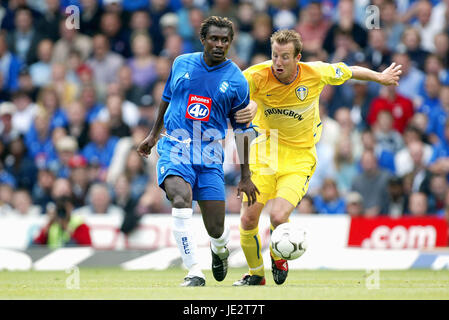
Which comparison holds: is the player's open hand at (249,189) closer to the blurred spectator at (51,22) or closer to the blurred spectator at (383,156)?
the blurred spectator at (383,156)

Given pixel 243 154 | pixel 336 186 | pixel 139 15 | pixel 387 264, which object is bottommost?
pixel 387 264

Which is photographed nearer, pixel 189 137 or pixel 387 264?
pixel 189 137

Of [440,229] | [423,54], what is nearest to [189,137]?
[440,229]

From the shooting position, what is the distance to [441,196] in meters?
15.5

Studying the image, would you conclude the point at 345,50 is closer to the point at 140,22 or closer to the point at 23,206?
the point at 140,22

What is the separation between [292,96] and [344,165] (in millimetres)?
6058

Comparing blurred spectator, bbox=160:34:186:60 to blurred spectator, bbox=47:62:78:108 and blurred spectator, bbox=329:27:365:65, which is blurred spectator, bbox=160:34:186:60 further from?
blurred spectator, bbox=329:27:365:65

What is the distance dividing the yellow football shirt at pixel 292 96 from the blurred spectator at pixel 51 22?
9.53 m

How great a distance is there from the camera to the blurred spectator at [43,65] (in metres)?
18.6

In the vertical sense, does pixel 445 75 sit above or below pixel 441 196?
above

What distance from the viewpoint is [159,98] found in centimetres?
1714
